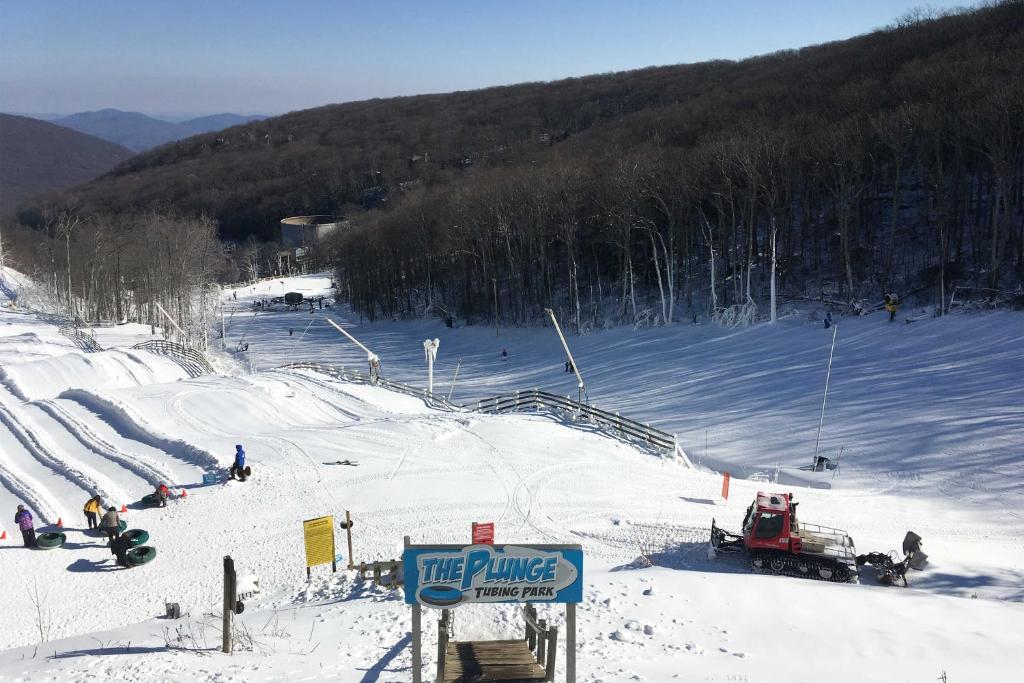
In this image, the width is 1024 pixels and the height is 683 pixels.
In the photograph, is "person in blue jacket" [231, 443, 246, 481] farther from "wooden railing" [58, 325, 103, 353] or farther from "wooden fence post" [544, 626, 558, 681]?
"wooden railing" [58, 325, 103, 353]

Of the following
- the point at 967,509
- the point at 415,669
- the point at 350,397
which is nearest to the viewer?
the point at 415,669

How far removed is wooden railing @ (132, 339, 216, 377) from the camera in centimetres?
4184

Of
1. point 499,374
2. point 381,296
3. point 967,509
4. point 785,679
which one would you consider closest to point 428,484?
point 785,679

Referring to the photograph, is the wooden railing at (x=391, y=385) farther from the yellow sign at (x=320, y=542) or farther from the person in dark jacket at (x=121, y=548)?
the yellow sign at (x=320, y=542)

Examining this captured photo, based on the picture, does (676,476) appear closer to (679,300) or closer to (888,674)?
(888,674)

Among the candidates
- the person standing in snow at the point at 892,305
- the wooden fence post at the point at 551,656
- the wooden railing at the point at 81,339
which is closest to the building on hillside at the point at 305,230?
the wooden railing at the point at 81,339

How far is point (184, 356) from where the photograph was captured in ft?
144

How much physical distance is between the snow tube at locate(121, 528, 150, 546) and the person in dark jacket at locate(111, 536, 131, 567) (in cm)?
13

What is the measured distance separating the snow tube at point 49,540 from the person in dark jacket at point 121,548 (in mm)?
1570

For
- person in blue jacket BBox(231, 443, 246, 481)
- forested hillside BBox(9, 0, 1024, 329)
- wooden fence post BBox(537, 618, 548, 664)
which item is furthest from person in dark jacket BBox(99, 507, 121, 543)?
forested hillside BBox(9, 0, 1024, 329)

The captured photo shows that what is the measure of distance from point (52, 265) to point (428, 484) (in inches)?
2408

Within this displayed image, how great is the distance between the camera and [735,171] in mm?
46938

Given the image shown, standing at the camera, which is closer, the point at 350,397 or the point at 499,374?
the point at 350,397

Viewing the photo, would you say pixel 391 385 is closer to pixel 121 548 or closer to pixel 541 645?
pixel 121 548
